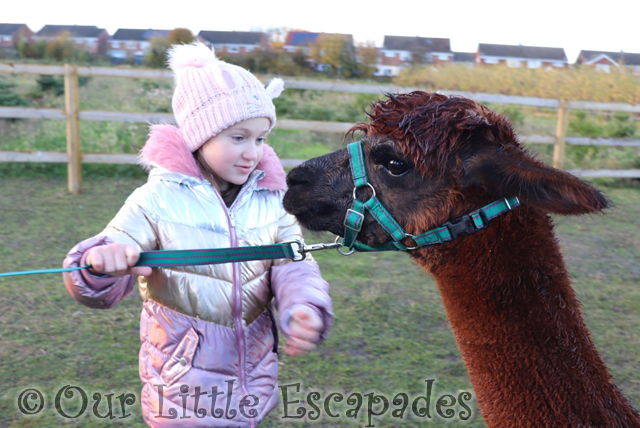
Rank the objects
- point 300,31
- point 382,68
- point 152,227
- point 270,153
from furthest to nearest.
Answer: point 300,31 < point 382,68 < point 270,153 < point 152,227


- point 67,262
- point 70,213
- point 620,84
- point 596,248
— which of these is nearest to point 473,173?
point 67,262

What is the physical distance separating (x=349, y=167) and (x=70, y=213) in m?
4.96

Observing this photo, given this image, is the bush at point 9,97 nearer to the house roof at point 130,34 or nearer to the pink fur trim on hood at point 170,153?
the pink fur trim on hood at point 170,153

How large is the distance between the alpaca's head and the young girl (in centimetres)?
22

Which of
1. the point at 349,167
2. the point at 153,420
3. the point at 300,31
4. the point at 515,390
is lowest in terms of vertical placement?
the point at 153,420

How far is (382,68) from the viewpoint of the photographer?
44.2 ft

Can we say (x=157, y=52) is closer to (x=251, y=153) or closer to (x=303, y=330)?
(x=251, y=153)

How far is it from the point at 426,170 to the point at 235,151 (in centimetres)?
63

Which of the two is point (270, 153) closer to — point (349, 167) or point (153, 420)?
point (349, 167)

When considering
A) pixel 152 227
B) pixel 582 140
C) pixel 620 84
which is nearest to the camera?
pixel 152 227

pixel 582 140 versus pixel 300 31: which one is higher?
pixel 300 31

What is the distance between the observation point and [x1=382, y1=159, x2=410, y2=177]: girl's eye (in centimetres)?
183

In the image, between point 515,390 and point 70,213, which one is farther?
point 70,213

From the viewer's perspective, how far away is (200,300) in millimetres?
1851
